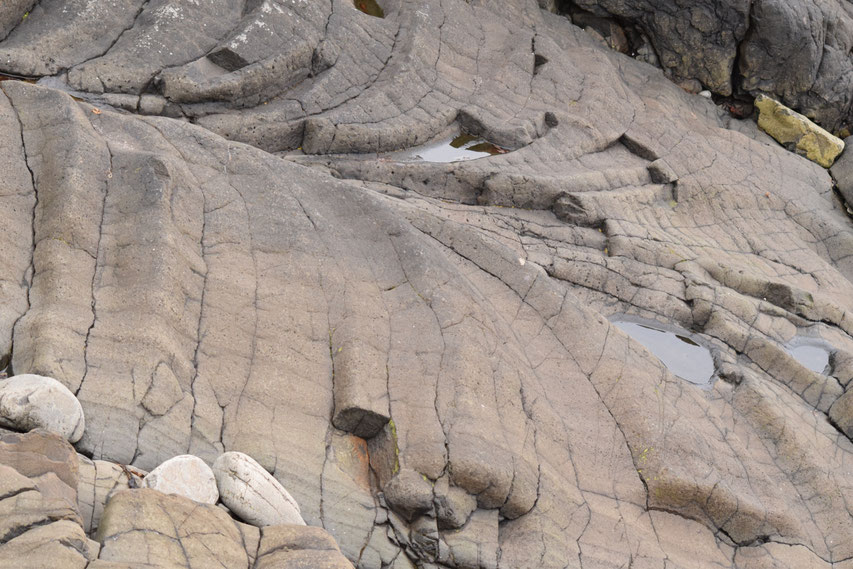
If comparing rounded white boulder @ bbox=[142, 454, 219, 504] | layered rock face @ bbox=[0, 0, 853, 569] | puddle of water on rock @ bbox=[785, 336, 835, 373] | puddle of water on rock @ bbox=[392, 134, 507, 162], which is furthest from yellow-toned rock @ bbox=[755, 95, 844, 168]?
rounded white boulder @ bbox=[142, 454, 219, 504]

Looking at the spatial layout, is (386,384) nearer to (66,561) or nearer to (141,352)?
(141,352)

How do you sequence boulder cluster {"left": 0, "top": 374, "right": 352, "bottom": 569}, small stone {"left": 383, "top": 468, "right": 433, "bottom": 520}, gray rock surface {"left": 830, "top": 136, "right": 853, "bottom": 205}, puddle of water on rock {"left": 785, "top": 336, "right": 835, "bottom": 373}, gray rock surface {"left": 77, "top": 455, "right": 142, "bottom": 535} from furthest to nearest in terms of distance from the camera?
gray rock surface {"left": 830, "top": 136, "right": 853, "bottom": 205} → puddle of water on rock {"left": 785, "top": 336, "right": 835, "bottom": 373} → small stone {"left": 383, "top": 468, "right": 433, "bottom": 520} → gray rock surface {"left": 77, "top": 455, "right": 142, "bottom": 535} → boulder cluster {"left": 0, "top": 374, "right": 352, "bottom": 569}

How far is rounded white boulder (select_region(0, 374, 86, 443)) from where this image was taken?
17.3 ft

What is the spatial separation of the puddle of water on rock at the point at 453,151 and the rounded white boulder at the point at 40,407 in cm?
642

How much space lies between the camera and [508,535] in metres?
7.03

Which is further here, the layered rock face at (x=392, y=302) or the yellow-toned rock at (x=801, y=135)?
the yellow-toned rock at (x=801, y=135)

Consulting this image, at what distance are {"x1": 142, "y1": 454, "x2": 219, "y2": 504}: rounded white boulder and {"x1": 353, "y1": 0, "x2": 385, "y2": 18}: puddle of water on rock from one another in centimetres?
931

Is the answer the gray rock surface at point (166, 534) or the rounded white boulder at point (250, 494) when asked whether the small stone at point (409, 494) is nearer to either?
the rounded white boulder at point (250, 494)

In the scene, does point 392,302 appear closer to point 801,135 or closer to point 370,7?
point 370,7

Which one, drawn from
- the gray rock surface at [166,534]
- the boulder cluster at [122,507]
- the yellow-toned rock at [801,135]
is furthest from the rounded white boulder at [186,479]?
the yellow-toned rock at [801,135]

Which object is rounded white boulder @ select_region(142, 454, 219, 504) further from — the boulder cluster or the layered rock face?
the layered rock face

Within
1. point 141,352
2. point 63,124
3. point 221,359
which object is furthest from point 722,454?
point 63,124

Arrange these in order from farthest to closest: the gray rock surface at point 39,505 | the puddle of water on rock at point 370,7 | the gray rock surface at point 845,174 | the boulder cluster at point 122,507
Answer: the gray rock surface at point 845,174 < the puddle of water on rock at point 370,7 < the boulder cluster at point 122,507 < the gray rock surface at point 39,505

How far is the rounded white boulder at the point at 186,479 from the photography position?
210 inches
